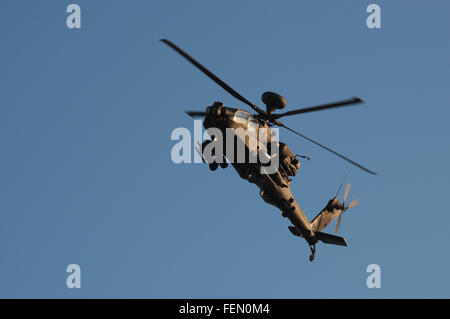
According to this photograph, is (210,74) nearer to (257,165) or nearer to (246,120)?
(246,120)

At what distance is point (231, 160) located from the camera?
92.6 ft

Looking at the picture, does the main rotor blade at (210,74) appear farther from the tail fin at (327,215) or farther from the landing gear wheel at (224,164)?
the tail fin at (327,215)

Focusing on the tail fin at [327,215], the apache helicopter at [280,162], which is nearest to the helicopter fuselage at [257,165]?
the apache helicopter at [280,162]

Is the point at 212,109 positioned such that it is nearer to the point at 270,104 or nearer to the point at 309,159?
the point at 270,104

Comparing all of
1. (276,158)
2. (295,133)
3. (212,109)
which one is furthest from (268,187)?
(212,109)

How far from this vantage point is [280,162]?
30047mm

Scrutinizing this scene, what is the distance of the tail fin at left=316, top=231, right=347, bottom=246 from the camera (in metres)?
33.6

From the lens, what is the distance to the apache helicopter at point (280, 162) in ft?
86.9

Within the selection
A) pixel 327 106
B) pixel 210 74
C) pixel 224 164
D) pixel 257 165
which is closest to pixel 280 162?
pixel 257 165

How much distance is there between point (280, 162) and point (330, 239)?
7.06 meters

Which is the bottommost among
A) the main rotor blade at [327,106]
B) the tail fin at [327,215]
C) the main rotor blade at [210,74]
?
the tail fin at [327,215]

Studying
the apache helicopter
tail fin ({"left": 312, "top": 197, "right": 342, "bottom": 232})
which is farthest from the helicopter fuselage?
tail fin ({"left": 312, "top": 197, "right": 342, "bottom": 232})
